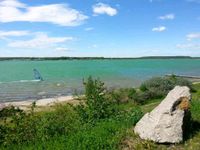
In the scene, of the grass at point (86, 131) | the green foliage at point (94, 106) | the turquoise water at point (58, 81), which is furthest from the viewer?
the turquoise water at point (58, 81)

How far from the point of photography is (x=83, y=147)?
31.4 feet

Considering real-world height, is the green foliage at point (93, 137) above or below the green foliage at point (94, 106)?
below

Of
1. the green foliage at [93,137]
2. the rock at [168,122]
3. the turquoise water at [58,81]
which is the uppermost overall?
the rock at [168,122]

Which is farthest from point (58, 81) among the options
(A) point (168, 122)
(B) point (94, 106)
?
(A) point (168, 122)

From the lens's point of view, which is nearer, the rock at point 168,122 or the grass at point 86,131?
the grass at point 86,131

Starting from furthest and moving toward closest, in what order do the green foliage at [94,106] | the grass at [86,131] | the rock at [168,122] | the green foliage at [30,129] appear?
1. the green foliage at [94,106]
2. the green foliage at [30,129]
3. the rock at [168,122]
4. the grass at [86,131]

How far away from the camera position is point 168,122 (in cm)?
1012

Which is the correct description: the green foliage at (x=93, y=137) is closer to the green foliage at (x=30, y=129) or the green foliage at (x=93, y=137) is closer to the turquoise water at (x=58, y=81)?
the green foliage at (x=30, y=129)

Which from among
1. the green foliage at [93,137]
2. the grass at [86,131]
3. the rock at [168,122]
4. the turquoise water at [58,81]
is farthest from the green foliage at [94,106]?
the turquoise water at [58,81]

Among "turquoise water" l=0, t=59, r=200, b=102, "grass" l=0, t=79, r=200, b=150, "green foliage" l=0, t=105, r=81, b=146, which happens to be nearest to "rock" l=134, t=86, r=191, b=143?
"grass" l=0, t=79, r=200, b=150

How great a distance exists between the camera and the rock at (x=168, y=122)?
999 cm

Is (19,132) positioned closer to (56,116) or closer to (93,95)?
(56,116)

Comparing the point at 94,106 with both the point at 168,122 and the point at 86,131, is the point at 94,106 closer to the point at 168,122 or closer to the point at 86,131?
the point at 86,131

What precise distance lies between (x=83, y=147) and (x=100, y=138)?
62 cm
